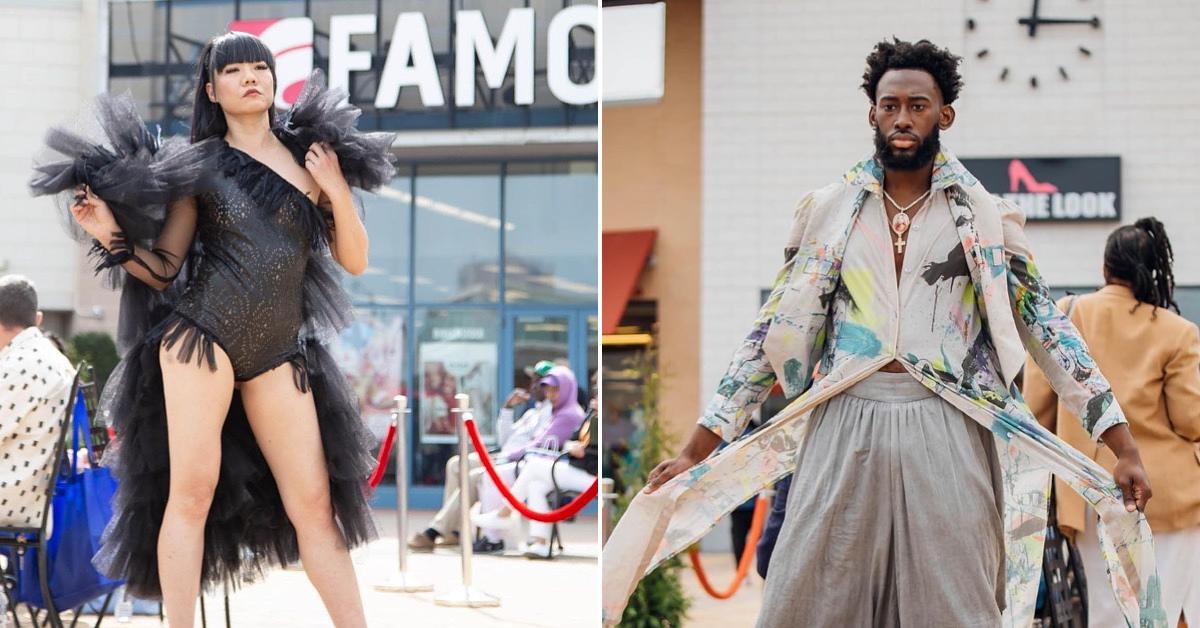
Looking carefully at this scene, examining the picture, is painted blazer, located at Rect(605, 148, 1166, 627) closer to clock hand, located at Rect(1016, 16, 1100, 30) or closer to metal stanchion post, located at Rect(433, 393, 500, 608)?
metal stanchion post, located at Rect(433, 393, 500, 608)

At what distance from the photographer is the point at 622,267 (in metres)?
17.0

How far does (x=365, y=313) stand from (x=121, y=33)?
471 cm

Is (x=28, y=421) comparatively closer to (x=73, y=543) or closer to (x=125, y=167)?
(x=73, y=543)

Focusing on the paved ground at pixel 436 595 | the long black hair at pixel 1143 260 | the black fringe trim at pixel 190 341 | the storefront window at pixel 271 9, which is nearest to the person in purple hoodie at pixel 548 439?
the paved ground at pixel 436 595

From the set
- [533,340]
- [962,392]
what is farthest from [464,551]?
[533,340]

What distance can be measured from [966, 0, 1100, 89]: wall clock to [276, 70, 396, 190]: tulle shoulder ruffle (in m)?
12.1

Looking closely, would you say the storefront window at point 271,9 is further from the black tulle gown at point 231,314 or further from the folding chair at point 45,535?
the black tulle gown at point 231,314

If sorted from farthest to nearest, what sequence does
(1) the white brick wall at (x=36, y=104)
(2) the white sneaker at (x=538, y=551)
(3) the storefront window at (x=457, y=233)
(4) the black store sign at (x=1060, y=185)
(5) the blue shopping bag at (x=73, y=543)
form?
(1) the white brick wall at (x=36, y=104)
(3) the storefront window at (x=457, y=233)
(4) the black store sign at (x=1060, y=185)
(2) the white sneaker at (x=538, y=551)
(5) the blue shopping bag at (x=73, y=543)

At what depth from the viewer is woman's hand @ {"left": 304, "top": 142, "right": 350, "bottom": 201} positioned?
4.49 meters

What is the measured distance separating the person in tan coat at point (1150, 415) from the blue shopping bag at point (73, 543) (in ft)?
12.4

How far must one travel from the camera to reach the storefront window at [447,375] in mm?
18453

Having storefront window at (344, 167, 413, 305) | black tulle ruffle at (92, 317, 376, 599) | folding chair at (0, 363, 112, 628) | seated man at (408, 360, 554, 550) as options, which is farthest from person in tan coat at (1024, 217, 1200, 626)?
storefront window at (344, 167, 413, 305)

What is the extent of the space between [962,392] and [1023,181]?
12336 millimetres

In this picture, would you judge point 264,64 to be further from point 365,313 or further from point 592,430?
point 365,313
